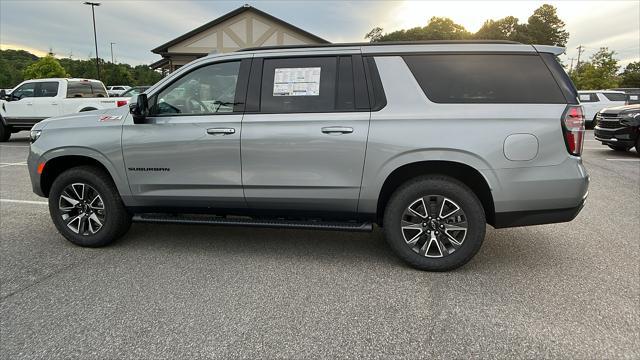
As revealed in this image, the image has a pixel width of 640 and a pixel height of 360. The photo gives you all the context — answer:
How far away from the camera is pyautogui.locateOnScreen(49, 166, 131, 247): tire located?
409cm

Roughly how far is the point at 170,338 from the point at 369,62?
267 centimetres

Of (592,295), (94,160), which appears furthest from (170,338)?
(592,295)

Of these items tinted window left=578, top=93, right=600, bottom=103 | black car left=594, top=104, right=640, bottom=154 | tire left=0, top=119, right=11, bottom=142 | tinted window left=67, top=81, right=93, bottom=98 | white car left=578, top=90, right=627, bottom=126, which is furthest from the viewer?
tinted window left=578, top=93, right=600, bottom=103

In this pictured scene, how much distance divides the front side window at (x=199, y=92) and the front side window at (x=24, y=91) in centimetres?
1167

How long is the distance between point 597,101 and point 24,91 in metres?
22.3

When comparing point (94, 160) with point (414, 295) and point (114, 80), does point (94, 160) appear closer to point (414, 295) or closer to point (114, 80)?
point (414, 295)

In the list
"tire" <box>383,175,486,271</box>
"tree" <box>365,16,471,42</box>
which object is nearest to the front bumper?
"tire" <box>383,175,486,271</box>

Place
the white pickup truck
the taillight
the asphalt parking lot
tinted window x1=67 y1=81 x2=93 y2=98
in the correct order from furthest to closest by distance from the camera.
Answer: tinted window x1=67 y1=81 x2=93 y2=98, the white pickup truck, the taillight, the asphalt parking lot

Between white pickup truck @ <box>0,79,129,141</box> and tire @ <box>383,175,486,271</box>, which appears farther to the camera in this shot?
white pickup truck @ <box>0,79,129,141</box>

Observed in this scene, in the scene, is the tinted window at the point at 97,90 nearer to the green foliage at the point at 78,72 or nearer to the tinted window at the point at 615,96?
the tinted window at the point at 615,96

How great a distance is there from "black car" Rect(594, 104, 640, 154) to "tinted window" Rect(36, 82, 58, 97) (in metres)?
15.8

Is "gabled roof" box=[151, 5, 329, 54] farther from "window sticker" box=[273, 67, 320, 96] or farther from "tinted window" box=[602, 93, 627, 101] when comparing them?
"window sticker" box=[273, 67, 320, 96]

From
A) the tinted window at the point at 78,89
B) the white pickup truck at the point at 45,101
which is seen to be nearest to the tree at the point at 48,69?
the white pickup truck at the point at 45,101

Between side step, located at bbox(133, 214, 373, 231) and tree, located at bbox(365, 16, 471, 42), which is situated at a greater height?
tree, located at bbox(365, 16, 471, 42)
